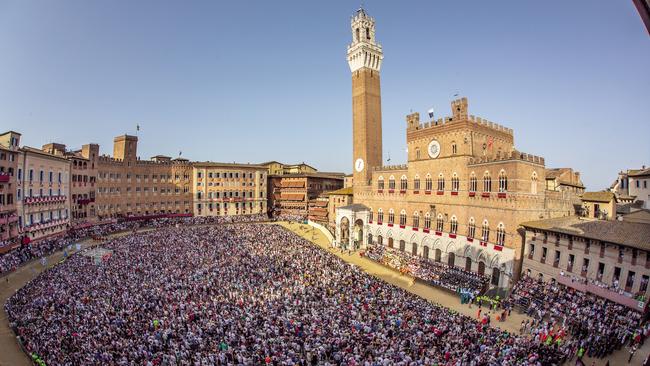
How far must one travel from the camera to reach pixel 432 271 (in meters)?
42.2

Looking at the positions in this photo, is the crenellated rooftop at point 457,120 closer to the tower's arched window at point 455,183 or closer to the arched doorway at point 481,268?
the tower's arched window at point 455,183

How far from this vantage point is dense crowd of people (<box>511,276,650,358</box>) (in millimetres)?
22312

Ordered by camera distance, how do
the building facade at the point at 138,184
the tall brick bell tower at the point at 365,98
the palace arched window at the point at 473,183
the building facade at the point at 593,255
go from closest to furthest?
the building facade at the point at 593,255
the palace arched window at the point at 473,183
the tall brick bell tower at the point at 365,98
the building facade at the point at 138,184

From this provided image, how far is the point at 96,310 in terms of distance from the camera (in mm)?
27547

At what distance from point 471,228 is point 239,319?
2944 cm

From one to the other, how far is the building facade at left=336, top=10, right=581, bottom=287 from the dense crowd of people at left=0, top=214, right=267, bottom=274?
30896mm

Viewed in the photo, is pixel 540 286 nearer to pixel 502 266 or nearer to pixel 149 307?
pixel 502 266

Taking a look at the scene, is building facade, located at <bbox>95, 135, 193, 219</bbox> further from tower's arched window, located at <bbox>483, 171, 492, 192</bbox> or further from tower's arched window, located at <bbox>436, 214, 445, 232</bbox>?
tower's arched window, located at <bbox>483, 171, 492, 192</bbox>

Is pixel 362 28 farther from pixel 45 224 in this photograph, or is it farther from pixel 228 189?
pixel 45 224

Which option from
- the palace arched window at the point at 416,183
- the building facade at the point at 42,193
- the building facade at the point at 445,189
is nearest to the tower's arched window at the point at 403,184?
the building facade at the point at 445,189

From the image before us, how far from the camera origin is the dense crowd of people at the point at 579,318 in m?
22.3

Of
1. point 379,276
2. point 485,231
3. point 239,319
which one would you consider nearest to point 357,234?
point 379,276

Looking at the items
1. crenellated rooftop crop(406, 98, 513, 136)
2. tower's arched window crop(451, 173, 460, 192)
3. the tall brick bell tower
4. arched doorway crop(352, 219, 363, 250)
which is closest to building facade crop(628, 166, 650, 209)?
crenellated rooftop crop(406, 98, 513, 136)

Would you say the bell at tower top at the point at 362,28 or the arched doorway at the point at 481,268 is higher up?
the bell at tower top at the point at 362,28
